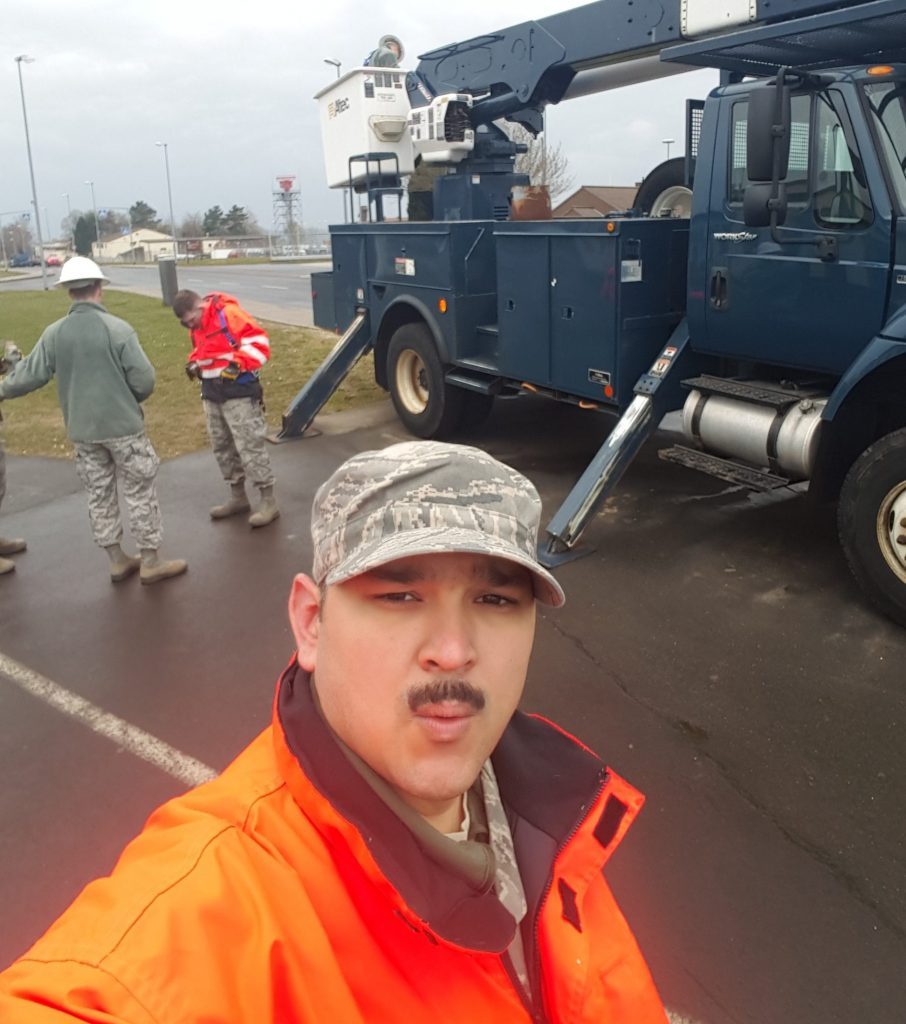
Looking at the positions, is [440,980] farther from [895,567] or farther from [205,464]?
[205,464]

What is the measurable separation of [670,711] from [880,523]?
153 cm

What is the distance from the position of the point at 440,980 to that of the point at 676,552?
4342mm

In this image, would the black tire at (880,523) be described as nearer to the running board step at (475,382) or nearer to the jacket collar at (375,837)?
the running board step at (475,382)

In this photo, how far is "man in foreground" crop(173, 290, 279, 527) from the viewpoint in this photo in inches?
226

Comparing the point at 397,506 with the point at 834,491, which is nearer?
the point at 397,506

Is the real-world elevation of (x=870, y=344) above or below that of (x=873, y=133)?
below

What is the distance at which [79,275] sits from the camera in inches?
188

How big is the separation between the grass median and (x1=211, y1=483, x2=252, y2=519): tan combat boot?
2.01 metres

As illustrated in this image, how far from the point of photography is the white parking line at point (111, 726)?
333 cm

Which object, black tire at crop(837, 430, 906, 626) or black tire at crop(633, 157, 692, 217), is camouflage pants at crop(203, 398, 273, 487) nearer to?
black tire at crop(633, 157, 692, 217)

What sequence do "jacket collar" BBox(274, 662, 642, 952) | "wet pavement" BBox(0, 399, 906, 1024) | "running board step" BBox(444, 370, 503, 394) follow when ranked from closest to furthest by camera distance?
"jacket collar" BBox(274, 662, 642, 952), "wet pavement" BBox(0, 399, 906, 1024), "running board step" BBox(444, 370, 503, 394)

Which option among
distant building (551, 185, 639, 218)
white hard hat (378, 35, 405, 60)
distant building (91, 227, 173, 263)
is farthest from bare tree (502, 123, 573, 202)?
distant building (91, 227, 173, 263)

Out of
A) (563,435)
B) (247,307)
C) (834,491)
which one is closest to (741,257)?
(834,491)

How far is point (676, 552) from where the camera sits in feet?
17.0
